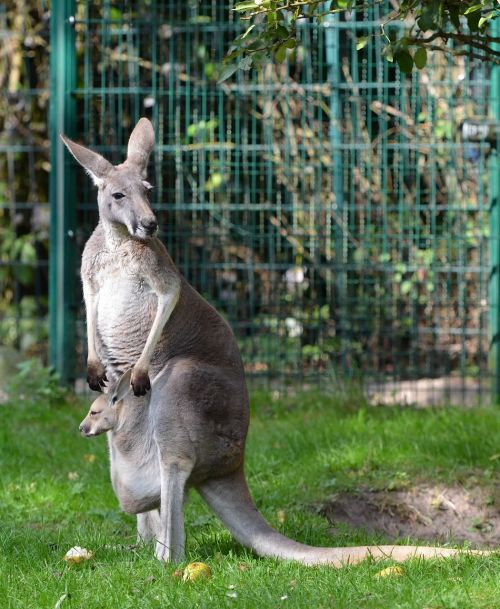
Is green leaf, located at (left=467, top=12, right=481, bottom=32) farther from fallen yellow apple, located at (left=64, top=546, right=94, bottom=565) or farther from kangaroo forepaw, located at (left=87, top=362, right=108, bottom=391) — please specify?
fallen yellow apple, located at (left=64, top=546, right=94, bottom=565)

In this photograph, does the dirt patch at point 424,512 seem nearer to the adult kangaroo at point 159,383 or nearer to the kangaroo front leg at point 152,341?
the adult kangaroo at point 159,383

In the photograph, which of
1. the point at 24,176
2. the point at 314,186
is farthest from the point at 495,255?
the point at 24,176

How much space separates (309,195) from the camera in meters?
7.75

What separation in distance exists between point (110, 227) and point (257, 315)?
11.3 feet

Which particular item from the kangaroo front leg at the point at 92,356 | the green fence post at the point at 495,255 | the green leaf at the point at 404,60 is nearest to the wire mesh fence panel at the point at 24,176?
the green fence post at the point at 495,255

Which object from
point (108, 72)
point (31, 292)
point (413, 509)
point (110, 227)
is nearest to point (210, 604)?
point (110, 227)

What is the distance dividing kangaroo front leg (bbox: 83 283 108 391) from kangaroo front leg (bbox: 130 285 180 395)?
228 millimetres

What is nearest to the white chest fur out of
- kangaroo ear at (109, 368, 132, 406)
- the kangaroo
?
the kangaroo

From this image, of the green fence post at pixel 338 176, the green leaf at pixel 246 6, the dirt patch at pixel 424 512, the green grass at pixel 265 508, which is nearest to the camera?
the green grass at pixel 265 508

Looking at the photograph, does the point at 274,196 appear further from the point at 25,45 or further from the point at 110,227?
the point at 110,227

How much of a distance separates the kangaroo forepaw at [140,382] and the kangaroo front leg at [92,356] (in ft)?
0.99

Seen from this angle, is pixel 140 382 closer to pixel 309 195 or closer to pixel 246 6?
pixel 246 6

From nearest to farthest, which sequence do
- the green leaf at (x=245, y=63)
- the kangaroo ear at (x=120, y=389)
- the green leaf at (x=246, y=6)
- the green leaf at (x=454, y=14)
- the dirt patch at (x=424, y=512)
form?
the green leaf at (x=246, y=6) → the green leaf at (x=245, y=63) → the green leaf at (x=454, y=14) → the kangaroo ear at (x=120, y=389) → the dirt patch at (x=424, y=512)

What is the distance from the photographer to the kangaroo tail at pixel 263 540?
3.96 meters
